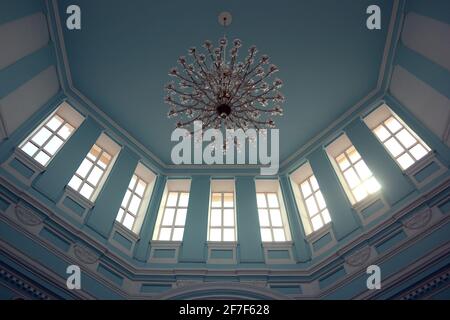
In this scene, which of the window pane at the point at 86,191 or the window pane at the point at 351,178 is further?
the window pane at the point at 351,178

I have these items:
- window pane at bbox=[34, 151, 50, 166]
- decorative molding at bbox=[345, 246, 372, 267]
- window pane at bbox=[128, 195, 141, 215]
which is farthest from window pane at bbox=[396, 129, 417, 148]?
window pane at bbox=[34, 151, 50, 166]

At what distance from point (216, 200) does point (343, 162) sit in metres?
3.92

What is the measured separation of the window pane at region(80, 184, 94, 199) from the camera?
9805 millimetres

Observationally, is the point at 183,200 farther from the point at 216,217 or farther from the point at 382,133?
the point at 382,133

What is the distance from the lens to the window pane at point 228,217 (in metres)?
10.7

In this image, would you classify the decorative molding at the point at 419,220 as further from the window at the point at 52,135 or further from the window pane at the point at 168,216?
the window at the point at 52,135

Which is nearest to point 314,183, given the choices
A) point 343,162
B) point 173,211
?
point 343,162

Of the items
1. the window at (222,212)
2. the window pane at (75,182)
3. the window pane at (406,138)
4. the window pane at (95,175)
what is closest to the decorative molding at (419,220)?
the window pane at (406,138)

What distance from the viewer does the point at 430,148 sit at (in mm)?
8977

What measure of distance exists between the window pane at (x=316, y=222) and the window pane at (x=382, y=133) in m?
2.73

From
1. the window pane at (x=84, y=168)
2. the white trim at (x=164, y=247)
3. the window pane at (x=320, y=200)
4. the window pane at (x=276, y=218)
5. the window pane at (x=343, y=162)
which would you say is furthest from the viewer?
the window pane at (x=343, y=162)

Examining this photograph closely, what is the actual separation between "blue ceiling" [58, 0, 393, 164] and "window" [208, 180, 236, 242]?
93.8 inches
